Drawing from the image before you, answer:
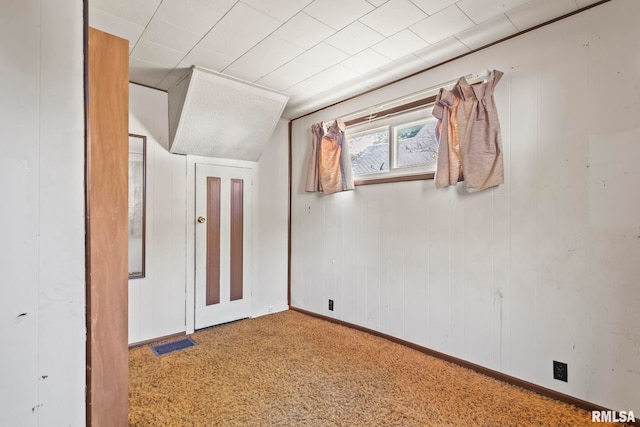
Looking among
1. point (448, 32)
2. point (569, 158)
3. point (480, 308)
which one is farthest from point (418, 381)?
point (448, 32)

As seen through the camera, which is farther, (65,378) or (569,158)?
(569,158)

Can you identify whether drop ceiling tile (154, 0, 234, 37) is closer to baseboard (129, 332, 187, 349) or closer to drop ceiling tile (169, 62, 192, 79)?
drop ceiling tile (169, 62, 192, 79)

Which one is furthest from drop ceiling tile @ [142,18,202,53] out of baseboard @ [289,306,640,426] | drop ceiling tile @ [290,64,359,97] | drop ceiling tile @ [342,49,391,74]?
baseboard @ [289,306,640,426]

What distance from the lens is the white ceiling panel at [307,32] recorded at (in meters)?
1.95

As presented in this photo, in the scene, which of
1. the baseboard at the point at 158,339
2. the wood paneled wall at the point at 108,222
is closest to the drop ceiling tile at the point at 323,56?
the wood paneled wall at the point at 108,222

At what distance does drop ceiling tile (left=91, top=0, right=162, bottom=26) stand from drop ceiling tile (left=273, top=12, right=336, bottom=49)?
79 cm

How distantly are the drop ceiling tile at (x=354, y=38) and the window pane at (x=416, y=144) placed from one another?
0.84 meters

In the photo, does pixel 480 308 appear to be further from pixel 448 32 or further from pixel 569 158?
pixel 448 32

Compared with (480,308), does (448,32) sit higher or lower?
higher

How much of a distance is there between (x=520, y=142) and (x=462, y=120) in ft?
1.42

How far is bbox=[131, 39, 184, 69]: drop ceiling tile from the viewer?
238cm

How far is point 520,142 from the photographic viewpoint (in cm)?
222

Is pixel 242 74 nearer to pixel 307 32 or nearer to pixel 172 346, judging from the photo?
pixel 307 32

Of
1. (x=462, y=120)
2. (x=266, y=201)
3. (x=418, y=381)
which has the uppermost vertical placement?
(x=462, y=120)
